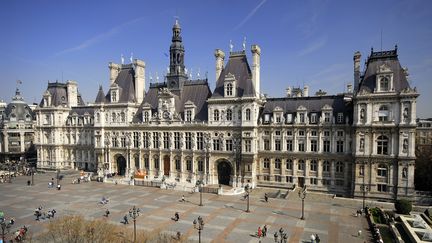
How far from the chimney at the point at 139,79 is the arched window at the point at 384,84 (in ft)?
171

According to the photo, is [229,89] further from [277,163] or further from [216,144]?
[277,163]

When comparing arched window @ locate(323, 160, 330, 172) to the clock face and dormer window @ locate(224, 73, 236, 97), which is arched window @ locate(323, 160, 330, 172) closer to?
dormer window @ locate(224, 73, 236, 97)

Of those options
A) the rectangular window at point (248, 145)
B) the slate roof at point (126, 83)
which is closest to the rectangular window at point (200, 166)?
the rectangular window at point (248, 145)

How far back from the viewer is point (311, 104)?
55.6 m

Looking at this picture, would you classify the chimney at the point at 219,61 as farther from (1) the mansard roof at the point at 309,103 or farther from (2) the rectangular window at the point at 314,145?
(2) the rectangular window at the point at 314,145

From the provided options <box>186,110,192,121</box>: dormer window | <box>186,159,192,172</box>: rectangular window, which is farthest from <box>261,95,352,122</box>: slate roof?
<box>186,159,192,172</box>: rectangular window

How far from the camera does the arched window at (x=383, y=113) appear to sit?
155ft

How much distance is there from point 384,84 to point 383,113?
470 cm

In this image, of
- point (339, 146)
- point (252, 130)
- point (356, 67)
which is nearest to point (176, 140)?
point (252, 130)

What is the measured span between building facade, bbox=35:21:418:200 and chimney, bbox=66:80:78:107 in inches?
433

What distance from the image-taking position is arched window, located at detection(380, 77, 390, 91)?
1847 inches

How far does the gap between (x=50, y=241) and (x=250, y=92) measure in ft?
128

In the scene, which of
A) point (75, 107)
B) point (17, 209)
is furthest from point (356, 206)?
point (75, 107)

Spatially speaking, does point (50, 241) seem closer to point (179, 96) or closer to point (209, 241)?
point (209, 241)
